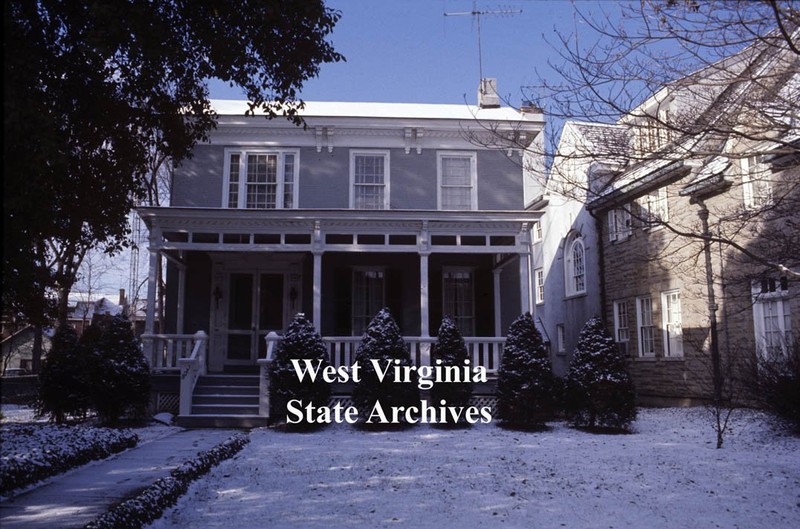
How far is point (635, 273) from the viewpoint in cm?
1773

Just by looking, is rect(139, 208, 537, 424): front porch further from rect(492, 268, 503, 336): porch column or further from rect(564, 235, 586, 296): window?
rect(564, 235, 586, 296): window

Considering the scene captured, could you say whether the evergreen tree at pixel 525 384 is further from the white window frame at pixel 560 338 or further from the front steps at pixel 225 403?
Result: the white window frame at pixel 560 338

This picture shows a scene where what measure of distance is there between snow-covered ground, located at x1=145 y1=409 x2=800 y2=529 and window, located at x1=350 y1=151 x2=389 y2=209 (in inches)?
286

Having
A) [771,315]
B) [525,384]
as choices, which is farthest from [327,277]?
[771,315]

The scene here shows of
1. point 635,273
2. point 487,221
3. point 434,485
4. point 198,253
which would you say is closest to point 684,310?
point 635,273

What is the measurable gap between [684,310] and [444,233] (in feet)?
21.2

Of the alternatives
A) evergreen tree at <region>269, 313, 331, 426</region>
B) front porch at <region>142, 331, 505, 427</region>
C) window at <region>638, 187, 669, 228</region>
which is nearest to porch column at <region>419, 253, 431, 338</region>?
front porch at <region>142, 331, 505, 427</region>

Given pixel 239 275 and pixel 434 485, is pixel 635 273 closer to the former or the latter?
pixel 239 275

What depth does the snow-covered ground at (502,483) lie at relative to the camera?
6.01 m

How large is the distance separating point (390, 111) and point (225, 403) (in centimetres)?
963

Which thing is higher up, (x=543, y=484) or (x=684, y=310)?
(x=684, y=310)

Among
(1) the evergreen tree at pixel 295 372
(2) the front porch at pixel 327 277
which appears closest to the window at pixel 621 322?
(2) the front porch at pixel 327 277

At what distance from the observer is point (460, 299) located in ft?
53.7

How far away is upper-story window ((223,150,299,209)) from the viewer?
53.2 ft
